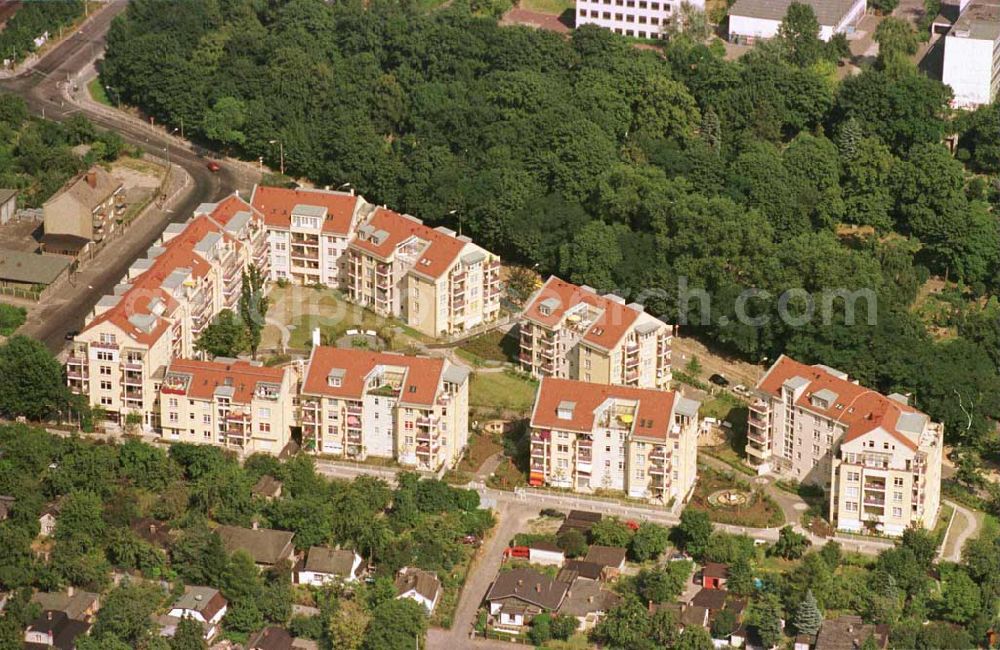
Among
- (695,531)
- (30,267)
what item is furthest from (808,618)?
(30,267)

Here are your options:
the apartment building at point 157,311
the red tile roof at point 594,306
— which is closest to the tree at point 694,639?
the red tile roof at point 594,306

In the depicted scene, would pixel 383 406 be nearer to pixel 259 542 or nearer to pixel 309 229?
pixel 259 542

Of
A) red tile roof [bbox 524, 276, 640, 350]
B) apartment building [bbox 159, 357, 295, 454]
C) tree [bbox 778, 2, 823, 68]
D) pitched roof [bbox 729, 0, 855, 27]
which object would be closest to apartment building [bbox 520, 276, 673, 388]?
red tile roof [bbox 524, 276, 640, 350]

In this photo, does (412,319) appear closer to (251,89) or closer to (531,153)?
(531,153)

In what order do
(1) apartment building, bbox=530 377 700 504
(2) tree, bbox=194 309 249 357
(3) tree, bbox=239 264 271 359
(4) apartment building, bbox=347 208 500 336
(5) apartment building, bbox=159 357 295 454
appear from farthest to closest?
(4) apartment building, bbox=347 208 500 336
(3) tree, bbox=239 264 271 359
(2) tree, bbox=194 309 249 357
(5) apartment building, bbox=159 357 295 454
(1) apartment building, bbox=530 377 700 504

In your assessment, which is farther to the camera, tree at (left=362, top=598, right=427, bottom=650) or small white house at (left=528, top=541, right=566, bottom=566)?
small white house at (left=528, top=541, right=566, bottom=566)

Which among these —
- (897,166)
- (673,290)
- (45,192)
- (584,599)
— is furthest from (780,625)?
(45,192)

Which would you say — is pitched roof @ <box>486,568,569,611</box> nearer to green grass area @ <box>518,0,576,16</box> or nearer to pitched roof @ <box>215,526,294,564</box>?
pitched roof @ <box>215,526,294,564</box>
